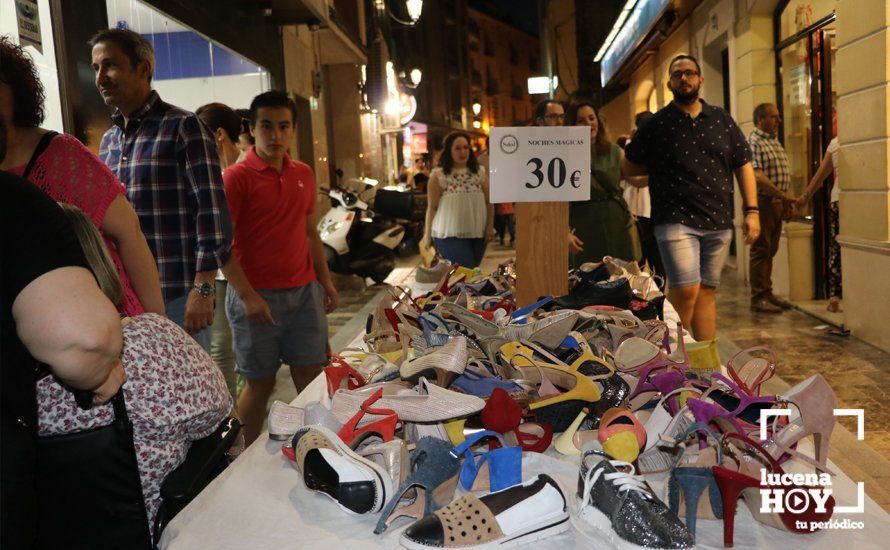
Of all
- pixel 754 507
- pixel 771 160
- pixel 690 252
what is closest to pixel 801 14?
pixel 771 160

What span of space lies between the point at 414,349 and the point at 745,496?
117 cm

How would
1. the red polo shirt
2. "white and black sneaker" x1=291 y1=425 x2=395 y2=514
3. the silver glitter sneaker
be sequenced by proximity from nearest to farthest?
the silver glitter sneaker
"white and black sneaker" x1=291 y1=425 x2=395 y2=514
the red polo shirt

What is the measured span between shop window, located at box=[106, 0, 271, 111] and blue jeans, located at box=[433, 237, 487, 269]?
9.10 ft

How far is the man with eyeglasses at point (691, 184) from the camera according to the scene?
4637 mm

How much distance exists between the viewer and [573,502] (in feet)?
5.31

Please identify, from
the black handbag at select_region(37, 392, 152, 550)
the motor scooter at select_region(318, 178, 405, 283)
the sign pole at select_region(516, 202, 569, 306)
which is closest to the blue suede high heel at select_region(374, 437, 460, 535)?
the black handbag at select_region(37, 392, 152, 550)

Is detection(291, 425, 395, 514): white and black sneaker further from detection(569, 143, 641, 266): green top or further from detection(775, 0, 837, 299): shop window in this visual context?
detection(775, 0, 837, 299): shop window

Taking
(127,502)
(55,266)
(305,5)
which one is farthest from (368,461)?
(305,5)

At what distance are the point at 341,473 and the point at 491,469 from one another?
0.32 m

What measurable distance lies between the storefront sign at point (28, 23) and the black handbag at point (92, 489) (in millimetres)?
2536

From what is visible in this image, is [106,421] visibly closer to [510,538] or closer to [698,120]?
[510,538]

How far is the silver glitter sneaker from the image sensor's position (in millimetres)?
1345

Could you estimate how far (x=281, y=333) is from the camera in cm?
388

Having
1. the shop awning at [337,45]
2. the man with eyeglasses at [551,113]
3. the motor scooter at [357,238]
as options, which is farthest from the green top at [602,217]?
the shop awning at [337,45]
